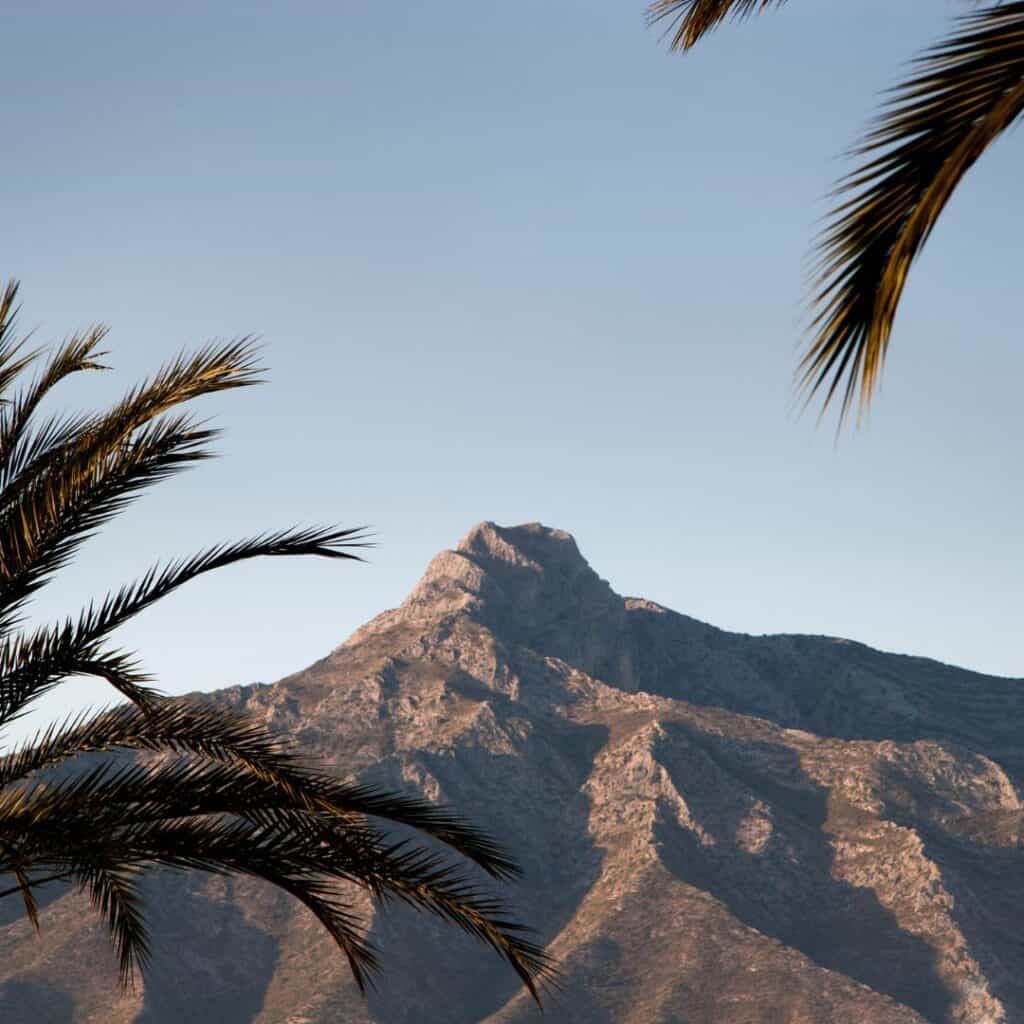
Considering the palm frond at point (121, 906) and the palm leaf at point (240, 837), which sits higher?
the palm leaf at point (240, 837)

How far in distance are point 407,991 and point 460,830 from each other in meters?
189

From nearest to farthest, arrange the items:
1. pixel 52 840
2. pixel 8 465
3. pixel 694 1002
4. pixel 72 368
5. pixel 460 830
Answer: pixel 52 840 < pixel 460 830 < pixel 8 465 < pixel 72 368 < pixel 694 1002

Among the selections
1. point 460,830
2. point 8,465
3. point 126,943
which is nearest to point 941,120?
point 460,830

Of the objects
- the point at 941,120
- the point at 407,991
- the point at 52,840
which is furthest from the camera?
the point at 407,991

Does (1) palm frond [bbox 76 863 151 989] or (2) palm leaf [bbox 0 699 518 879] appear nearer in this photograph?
(2) palm leaf [bbox 0 699 518 879]

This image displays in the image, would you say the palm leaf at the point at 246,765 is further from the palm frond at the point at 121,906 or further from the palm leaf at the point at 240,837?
the palm frond at the point at 121,906

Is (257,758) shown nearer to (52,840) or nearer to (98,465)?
(52,840)

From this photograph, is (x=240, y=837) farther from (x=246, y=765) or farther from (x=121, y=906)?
(x=121, y=906)

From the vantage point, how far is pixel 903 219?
6.00 meters

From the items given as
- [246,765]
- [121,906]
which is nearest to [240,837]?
[246,765]

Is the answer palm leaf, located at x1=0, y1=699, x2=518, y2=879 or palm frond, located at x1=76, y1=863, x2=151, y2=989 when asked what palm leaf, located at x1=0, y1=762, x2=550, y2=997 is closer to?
palm leaf, located at x1=0, y1=699, x2=518, y2=879

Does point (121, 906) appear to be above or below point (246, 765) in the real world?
below

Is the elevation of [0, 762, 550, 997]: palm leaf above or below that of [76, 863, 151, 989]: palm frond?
above

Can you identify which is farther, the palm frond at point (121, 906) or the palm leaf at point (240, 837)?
the palm frond at point (121, 906)
